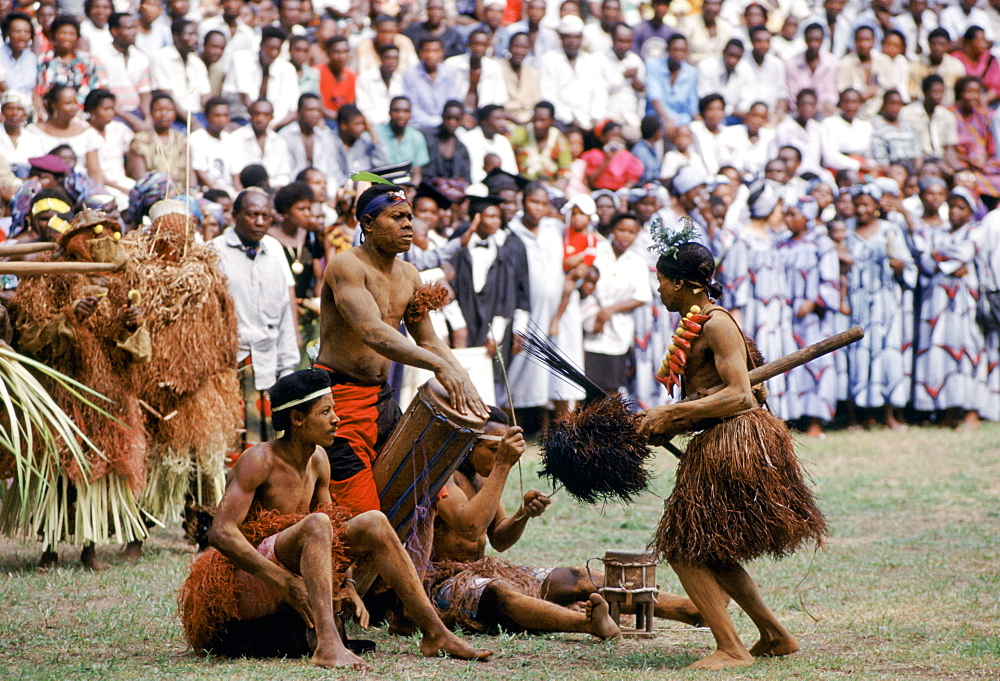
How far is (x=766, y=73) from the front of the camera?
15.4 metres

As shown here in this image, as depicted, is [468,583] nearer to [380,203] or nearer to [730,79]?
[380,203]

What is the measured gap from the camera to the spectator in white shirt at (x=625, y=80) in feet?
47.0

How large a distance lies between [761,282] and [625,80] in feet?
10.6

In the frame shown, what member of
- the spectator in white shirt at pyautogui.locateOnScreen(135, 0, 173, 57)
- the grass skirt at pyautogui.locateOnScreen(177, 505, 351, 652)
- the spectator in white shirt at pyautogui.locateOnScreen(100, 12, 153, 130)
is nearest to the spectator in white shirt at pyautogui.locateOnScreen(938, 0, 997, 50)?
the spectator in white shirt at pyautogui.locateOnScreen(135, 0, 173, 57)

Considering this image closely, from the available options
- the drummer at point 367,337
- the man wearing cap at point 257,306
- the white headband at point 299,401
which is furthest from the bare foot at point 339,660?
the man wearing cap at point 257,306

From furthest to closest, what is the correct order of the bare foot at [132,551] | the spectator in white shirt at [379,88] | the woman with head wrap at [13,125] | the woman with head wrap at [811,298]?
the woman with head wrap at [811,298] → the spectator in white shirt at [379,88] → the woman with head wrap at [13,125] → the bare foot at [132,551]

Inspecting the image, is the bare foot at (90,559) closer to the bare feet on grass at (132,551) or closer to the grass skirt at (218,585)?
the bare feet on grass at (132,551)

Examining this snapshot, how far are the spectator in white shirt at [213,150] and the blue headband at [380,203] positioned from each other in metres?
5.62

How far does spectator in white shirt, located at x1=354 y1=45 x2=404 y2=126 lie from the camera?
12820mm

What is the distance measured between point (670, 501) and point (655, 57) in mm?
10530

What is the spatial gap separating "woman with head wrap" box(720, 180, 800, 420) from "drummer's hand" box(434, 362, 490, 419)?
7682 millimetres

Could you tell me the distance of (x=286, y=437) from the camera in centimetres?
505

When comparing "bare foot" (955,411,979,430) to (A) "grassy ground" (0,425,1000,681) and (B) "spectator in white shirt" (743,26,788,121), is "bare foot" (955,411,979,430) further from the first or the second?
(B) "spectator in white shirt" (743,26,788,121)

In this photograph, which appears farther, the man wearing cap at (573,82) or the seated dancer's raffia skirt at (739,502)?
the man wearing cap at (573,82)
